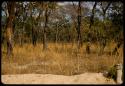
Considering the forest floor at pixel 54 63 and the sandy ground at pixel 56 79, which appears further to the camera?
the forest floor at pixel 54 63

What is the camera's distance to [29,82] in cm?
678

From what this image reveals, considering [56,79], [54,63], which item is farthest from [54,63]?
[56,79]

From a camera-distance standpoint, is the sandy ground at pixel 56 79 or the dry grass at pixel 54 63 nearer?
the sandy ground at pixel 56 79

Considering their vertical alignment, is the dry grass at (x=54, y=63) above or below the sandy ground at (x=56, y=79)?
below

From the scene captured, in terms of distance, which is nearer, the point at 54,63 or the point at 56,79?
the point at 56,79

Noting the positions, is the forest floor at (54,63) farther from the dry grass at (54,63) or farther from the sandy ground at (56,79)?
the sandy ground at (56,79)

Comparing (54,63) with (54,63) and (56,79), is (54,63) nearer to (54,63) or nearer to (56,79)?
(54,63)

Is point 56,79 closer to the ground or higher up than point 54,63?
higher up

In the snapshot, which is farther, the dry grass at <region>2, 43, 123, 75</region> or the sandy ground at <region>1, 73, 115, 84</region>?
the dry grass at <region>2, 43, 123, 75</region>

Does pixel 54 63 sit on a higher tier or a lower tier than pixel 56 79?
lower

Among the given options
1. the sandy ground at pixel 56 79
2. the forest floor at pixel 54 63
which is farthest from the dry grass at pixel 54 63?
the sandy ground at pixel 56 79

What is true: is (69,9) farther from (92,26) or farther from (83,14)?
(92,26)

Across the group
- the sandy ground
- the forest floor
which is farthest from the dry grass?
the sandy ground

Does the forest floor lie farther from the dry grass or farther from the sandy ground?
the sandy ground
